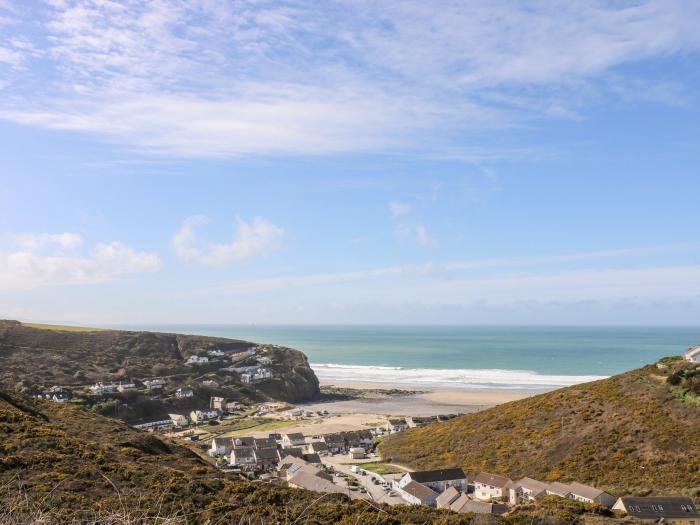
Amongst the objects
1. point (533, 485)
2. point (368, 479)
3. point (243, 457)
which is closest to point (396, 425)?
point (243, 457)

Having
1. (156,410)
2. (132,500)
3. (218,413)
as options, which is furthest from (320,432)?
(132,500)

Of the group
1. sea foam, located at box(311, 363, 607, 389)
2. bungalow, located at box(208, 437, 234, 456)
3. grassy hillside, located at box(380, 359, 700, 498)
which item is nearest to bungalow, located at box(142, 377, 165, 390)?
bungalow, located at box(208, 437, 234, 456)

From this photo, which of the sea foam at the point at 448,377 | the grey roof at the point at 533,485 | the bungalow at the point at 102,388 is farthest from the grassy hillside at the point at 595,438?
the sea foam at the point at 448,377

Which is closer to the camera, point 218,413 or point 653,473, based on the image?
point 653,473

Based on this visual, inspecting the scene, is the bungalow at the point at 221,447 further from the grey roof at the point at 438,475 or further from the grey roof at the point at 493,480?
the grey roof at the point at 493,480

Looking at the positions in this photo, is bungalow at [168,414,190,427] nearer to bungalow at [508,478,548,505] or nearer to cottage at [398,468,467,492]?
cottage at [398,468,467,492]

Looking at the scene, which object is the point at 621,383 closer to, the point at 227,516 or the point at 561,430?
the point at 561,430

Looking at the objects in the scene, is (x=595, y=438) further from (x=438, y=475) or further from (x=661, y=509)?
(x=661, y=509)

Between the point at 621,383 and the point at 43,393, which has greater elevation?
the point at 621,383

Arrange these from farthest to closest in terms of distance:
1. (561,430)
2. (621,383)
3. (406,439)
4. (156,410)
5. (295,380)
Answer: (295,380)
(156,410)
(406,439)
(621,383)
(561,430)
